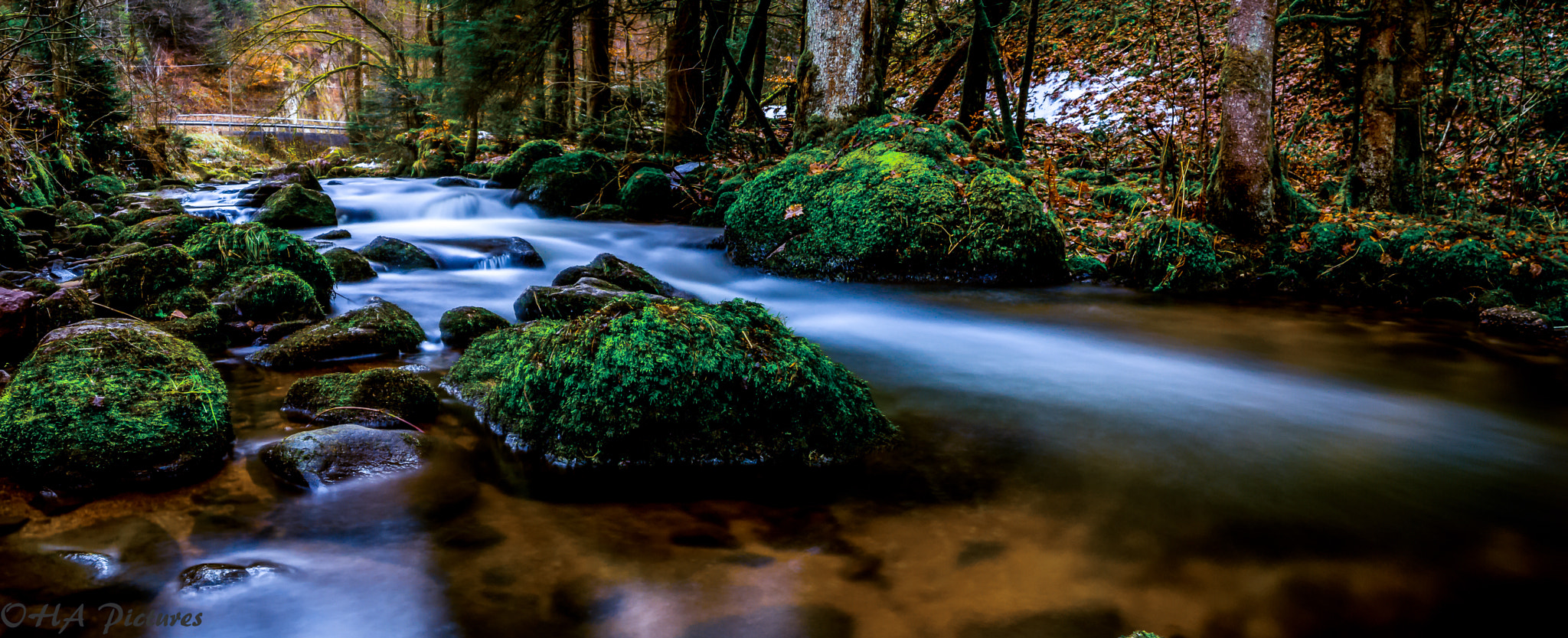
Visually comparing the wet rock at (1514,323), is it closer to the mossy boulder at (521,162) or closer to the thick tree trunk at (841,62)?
the thick tree trunk at (841,62)

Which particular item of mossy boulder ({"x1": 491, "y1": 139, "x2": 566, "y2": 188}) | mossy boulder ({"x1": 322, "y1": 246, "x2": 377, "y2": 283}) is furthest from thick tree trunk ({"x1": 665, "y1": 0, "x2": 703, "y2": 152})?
mossy boulder ({"x1": 322, "y1": 246, "x2": 377, "y2": 283})

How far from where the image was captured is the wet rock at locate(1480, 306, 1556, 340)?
605cm

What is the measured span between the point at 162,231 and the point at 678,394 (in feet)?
25.1

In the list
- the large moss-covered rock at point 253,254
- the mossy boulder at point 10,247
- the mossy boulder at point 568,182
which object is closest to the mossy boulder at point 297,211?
the mossy boulder at point 568,182

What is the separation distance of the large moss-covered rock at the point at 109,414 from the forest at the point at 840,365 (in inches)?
0.5

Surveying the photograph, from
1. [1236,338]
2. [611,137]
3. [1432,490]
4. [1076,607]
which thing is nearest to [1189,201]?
[1236,338]

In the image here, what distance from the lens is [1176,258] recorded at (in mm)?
7500

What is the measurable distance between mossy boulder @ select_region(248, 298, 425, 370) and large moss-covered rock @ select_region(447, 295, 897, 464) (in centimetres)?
199

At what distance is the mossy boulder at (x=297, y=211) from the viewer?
34.4 feet

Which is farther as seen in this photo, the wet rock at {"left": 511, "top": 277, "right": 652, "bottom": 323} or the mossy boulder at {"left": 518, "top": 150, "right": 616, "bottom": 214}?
the mossy boulder at {"left": 518, "top": 150, "right": 616, "bottom": 214}

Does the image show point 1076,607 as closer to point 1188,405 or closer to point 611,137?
point 1188,405

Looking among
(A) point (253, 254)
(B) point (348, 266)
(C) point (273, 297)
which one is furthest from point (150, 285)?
(B) point (348, 266)

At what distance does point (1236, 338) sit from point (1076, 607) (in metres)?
4.47

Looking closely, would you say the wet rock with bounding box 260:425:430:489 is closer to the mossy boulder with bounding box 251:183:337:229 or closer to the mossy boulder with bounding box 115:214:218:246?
the mossy boulder with bounding box 115:214:218:246
